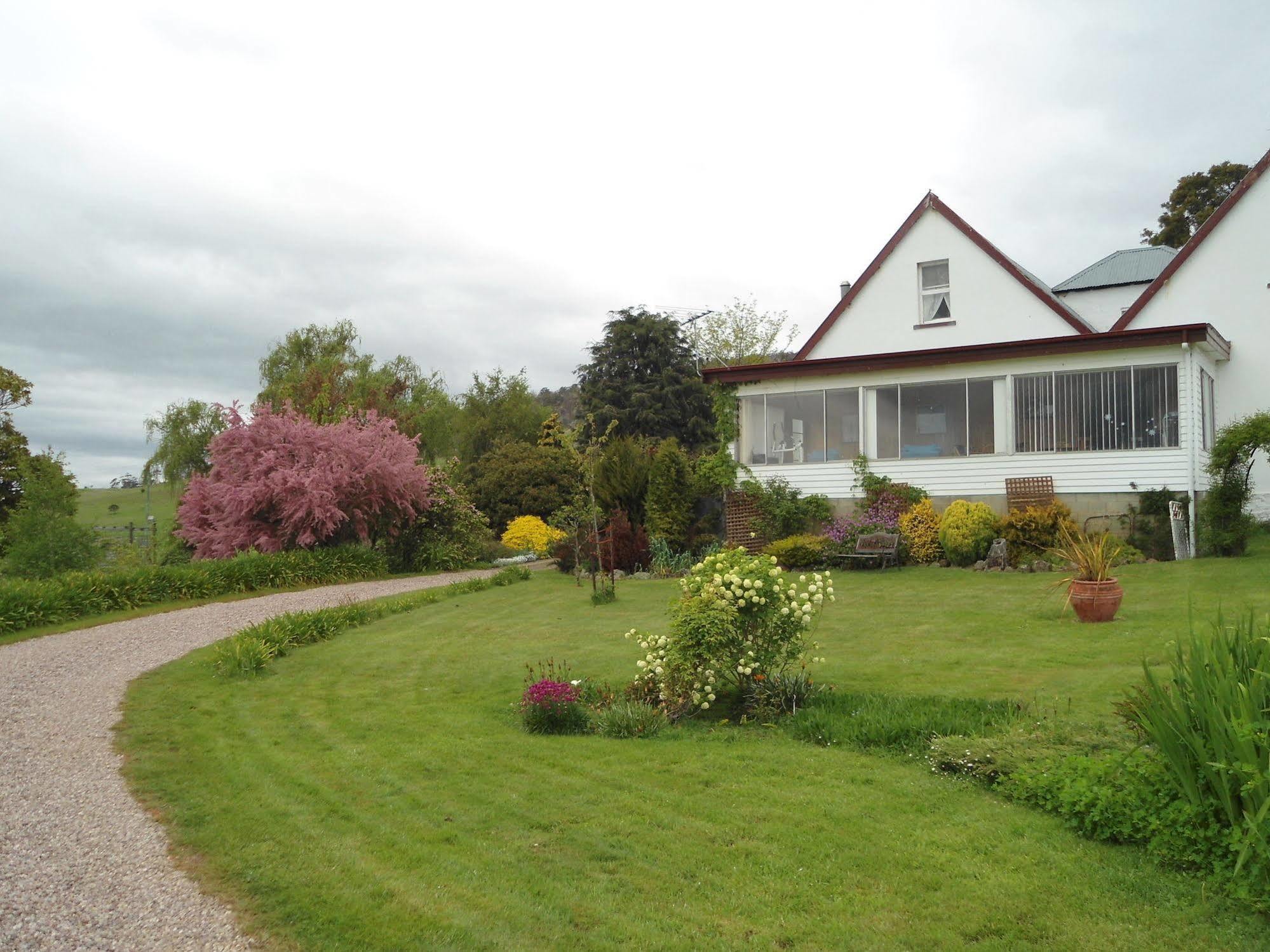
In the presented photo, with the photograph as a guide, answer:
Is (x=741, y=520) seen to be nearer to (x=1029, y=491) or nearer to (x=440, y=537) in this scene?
(x=1029, y=491)

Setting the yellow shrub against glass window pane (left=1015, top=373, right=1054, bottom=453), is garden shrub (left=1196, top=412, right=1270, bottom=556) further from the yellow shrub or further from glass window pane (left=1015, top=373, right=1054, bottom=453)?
the yellow shrub

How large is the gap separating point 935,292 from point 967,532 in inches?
352

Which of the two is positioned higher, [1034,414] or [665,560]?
[1034,414]

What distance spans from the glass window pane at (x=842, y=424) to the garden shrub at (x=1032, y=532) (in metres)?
3.83

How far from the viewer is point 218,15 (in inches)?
391

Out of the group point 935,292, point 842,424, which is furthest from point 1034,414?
point 935,292

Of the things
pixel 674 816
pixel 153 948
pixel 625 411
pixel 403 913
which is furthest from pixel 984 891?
pixel 625 411

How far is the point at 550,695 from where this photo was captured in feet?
24.5

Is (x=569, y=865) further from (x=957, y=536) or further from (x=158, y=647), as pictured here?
(x=957, y=536)

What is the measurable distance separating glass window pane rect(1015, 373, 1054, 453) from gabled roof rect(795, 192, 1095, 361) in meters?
4.33

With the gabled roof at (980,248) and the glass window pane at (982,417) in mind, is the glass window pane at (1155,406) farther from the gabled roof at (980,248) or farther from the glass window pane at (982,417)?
the gabled roof at (980,248)

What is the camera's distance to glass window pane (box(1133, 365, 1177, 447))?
16.5 metres

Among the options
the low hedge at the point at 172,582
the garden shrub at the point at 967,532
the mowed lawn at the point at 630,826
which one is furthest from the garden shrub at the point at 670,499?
the mowed lawn at the point at 630,826

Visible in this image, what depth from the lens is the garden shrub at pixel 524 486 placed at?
2956 cm
